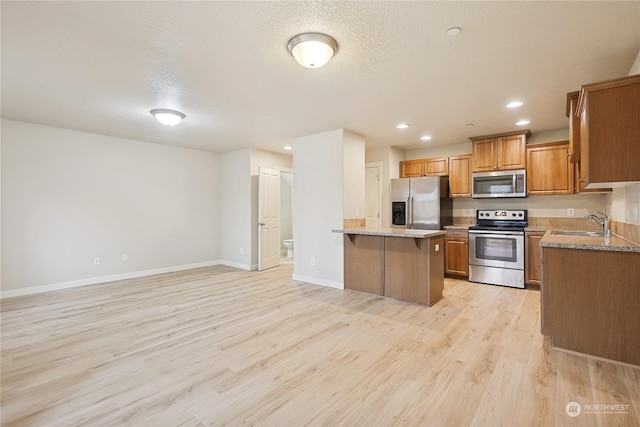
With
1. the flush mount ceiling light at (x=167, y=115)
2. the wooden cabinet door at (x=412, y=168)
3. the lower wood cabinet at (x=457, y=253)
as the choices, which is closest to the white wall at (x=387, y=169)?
the wooden cabinet door at (x=412, y=168)

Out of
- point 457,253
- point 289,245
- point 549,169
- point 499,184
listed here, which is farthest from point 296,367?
point 289,245

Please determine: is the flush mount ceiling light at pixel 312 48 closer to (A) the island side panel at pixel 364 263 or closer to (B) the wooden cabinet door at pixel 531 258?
(A) the island side panel at pixel 364 263

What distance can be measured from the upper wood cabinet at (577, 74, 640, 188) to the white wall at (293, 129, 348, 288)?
2.92 metres

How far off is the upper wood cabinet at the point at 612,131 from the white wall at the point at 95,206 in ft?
20.5

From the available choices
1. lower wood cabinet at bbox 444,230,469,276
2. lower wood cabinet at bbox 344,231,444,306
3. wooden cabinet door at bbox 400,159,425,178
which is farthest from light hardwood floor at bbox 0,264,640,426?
wooden cabinet door at bbox 400,159,425,178

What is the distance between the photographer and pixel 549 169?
184 inches

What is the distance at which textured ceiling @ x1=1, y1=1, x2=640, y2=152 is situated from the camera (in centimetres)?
198

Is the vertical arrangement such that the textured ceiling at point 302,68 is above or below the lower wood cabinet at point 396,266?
above

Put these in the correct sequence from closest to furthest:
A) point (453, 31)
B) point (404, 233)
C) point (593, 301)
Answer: point (453, 31)
point (593, 301)
point (404, 233)

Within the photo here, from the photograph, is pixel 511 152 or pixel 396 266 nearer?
pixel 396 266

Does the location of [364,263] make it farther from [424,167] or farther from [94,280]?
[94,280]

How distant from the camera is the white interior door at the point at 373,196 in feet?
20.1

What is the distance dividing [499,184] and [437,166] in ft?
3.63

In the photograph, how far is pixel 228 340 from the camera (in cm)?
283
